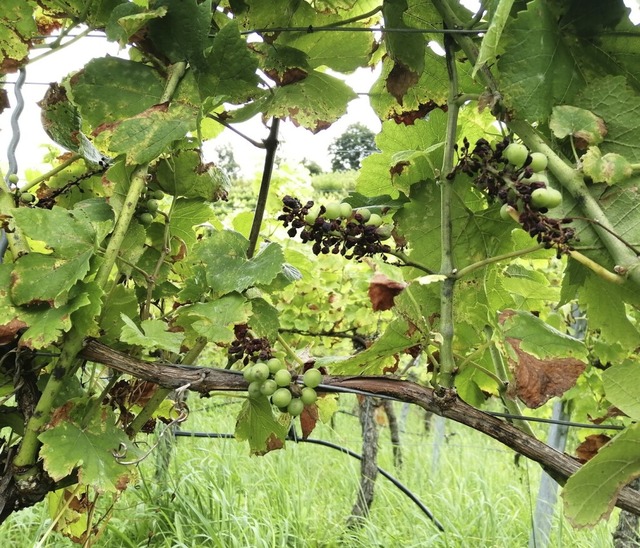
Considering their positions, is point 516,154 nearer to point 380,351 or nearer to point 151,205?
point 380,351

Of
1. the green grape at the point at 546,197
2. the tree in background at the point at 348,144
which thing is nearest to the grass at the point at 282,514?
the green grape at the point at 546,197

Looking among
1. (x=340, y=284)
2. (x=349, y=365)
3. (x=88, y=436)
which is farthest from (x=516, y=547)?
(x=88, y=436)

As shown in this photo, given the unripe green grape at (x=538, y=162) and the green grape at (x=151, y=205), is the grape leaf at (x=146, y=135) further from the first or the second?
the unripe green grape at (x=538, y=162)

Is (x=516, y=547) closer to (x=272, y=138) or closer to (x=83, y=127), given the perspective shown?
(x=272, y=138)

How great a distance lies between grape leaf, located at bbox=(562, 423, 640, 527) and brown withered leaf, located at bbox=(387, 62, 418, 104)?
0.65 meters

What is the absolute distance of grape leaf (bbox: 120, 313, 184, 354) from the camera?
798 millimetres

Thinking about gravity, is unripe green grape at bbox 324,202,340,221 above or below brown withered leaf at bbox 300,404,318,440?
above

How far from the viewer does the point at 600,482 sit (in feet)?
2.31

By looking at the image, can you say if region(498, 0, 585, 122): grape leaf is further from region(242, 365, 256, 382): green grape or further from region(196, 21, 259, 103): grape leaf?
region(242, 365, 256, 382): green grape

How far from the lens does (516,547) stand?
275cm

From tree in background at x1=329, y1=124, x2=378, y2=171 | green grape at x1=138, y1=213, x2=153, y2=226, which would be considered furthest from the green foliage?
tree in background at x1=329, y1=124, x2=378, y2=171

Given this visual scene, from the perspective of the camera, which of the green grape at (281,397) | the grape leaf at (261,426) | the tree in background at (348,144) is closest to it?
the green grape at (281,397)

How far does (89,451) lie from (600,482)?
0.66 meters

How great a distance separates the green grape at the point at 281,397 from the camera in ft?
2.86
